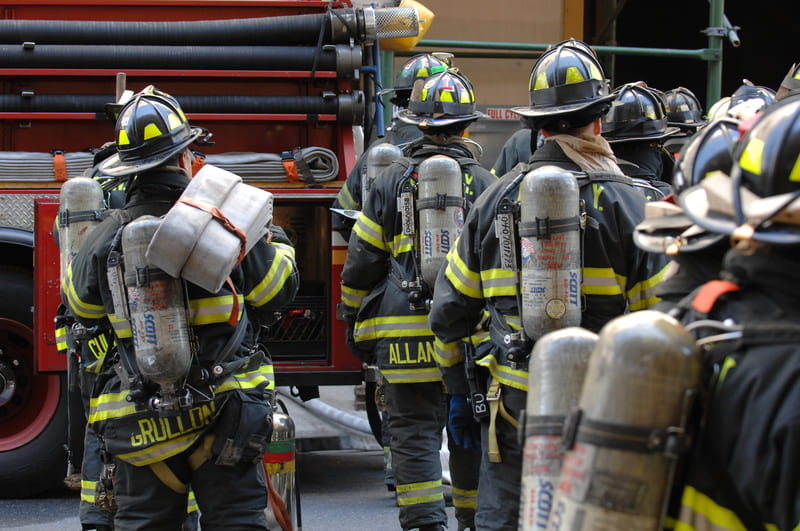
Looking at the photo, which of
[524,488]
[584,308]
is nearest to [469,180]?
[584,308]

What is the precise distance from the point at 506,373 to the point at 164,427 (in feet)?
3.72

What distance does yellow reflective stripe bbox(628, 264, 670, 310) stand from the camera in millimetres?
3178

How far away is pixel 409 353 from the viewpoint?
4.86 m

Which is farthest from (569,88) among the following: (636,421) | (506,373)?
(636,421)

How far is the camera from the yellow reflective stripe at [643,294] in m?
3.18

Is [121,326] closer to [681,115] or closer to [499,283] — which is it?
[499,283]

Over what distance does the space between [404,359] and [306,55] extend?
210 cm

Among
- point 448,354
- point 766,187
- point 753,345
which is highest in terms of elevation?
point 766,187

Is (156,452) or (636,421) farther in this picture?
(156,452)

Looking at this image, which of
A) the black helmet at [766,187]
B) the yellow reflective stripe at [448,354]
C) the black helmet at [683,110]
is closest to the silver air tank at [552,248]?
the yellow reflective stripe at [448,354]

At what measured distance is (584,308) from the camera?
3.12 meters

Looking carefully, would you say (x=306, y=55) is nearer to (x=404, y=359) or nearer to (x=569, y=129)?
(x=404, y=359)

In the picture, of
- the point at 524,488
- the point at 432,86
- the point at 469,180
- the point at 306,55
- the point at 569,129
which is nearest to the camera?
the point at 524,488

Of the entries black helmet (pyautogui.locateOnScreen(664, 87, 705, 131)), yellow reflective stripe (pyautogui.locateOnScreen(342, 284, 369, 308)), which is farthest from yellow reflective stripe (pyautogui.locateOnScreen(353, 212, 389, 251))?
black helmet (pyautogui.locateOnScreen(664, 87, 705, 131))
